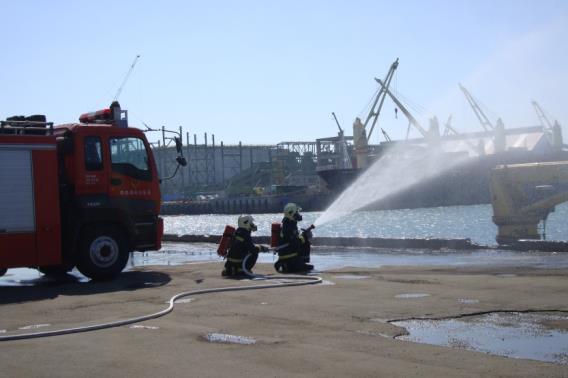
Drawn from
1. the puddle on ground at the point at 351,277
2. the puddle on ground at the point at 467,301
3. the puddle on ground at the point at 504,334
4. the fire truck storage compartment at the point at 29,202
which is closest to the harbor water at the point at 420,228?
the puddle on ground at the point at 351,277

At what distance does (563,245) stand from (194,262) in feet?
29.3

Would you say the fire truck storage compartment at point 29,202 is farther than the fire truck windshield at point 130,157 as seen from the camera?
No

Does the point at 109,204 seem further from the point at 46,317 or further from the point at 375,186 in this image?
the point at 375,186

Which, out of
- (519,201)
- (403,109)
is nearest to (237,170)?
(403,109)

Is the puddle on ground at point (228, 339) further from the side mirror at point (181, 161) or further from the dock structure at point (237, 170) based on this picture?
the dock structure at point (237, 170)

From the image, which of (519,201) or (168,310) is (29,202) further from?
(519,201)

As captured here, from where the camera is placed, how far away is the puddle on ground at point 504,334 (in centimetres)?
674

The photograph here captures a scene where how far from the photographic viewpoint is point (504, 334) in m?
7.52

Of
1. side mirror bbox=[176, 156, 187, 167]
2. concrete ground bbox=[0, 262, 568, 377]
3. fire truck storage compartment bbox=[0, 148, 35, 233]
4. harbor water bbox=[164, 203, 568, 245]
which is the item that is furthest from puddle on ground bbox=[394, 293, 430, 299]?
harbor water bbox=[164, 203, 568, 245]

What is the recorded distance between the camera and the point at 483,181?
103000mm

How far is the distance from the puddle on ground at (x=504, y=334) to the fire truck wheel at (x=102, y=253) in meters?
A: 7.41

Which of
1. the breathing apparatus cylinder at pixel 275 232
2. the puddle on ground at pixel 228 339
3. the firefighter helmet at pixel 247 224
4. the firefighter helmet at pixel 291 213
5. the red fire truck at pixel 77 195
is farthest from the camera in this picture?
the breathing apparatus cylinder at pixel 275 232

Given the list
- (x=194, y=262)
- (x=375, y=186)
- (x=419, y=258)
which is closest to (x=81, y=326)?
(x=194, y=262)

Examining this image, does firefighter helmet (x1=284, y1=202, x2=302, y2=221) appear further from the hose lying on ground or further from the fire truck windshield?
the fire truck windshield
